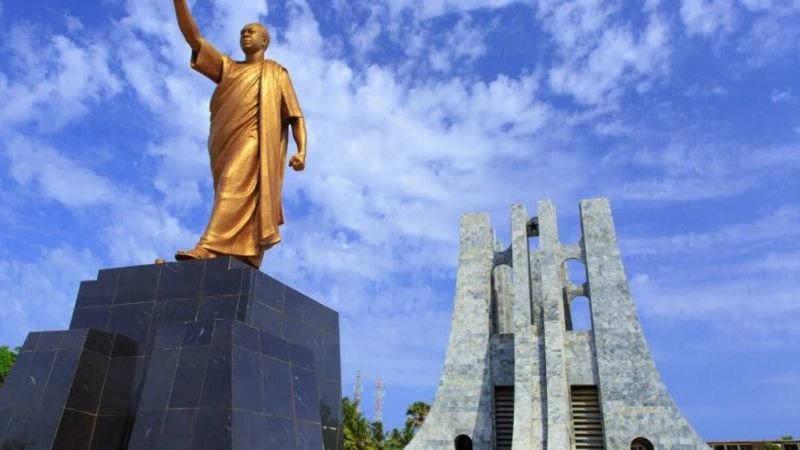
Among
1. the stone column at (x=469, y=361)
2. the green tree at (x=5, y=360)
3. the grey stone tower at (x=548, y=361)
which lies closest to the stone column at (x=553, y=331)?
the grey stone tower at (x=548, y=361)

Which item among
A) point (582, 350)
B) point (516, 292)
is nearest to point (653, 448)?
point (582, 350)

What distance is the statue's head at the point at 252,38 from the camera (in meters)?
7.72

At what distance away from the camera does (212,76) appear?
7.49 meters

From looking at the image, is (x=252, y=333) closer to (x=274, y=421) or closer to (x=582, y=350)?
(x=274, y=421)

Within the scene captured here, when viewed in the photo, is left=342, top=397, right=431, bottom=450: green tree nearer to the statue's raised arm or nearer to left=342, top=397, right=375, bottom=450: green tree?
left=342, top=397, right=375, bottom=450: green tree

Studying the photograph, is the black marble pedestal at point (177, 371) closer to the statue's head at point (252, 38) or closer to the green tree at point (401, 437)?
the statue's head at point (252, 38)

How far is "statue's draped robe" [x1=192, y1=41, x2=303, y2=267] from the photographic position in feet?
22.3

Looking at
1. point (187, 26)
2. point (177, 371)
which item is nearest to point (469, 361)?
point (187, 26)

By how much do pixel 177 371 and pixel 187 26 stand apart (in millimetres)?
3917

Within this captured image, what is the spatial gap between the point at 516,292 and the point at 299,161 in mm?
17981

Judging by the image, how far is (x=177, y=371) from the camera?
5.11m

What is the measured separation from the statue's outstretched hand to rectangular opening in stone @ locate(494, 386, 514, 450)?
1827 cm

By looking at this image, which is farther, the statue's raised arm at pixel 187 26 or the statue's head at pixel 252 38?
the statue's head at pixel 252 38

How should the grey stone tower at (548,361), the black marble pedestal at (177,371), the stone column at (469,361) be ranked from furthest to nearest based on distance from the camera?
the stone column at (469,361) < the grey stone tower at (548,361) < the black marble pedestal at (177,371)
